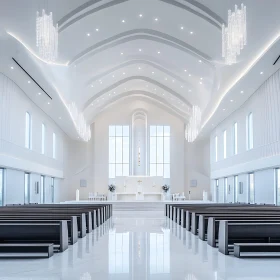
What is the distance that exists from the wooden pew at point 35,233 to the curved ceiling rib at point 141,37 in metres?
13.3

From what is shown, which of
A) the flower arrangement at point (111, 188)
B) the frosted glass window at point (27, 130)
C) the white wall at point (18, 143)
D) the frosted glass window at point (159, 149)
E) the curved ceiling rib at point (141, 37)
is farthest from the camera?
the frosted glass window at point (159, 149)

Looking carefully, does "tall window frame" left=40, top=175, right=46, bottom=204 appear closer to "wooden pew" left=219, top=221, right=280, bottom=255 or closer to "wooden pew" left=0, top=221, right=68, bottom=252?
"wooden pew" left=0, top=221, right=68, bottom=252

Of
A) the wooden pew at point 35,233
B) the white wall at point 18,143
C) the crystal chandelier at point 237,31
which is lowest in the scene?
the wooden pew at point 35,233

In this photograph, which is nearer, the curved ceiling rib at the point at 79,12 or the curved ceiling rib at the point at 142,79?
the curved ceiling rib at the point at 79,12

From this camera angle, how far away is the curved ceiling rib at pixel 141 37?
61.4 ft

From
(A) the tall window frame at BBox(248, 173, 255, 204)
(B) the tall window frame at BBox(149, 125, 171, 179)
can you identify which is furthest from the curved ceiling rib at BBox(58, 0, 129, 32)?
(B) the tall window frame at BBox(149, 125, 171, 179)

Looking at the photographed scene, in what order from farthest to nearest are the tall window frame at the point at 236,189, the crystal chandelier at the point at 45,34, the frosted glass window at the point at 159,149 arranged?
the frosted glass window at the point at 159,149
the tall window frame at the point at 236,189
the crystal chandelier at the point at 45,34

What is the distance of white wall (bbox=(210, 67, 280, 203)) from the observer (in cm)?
1741

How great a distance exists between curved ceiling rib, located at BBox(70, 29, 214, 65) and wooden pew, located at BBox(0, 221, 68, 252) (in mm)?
13251

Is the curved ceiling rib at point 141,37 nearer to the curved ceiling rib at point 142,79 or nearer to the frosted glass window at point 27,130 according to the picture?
the frosted glass window at point 27,130

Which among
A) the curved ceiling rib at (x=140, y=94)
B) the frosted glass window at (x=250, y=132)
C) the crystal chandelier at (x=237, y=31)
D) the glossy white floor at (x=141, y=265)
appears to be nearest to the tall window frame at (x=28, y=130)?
the curved ceiling rib at (x=140, y=94)

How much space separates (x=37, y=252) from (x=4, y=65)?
36.0 feet

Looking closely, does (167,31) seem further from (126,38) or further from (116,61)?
(116,61)

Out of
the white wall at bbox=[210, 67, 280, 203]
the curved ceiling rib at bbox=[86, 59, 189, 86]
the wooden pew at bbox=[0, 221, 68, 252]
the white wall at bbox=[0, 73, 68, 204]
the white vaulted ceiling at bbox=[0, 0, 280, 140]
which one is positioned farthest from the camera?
the curved ceiling rib at bbox=[86, 59, 189, 86]
